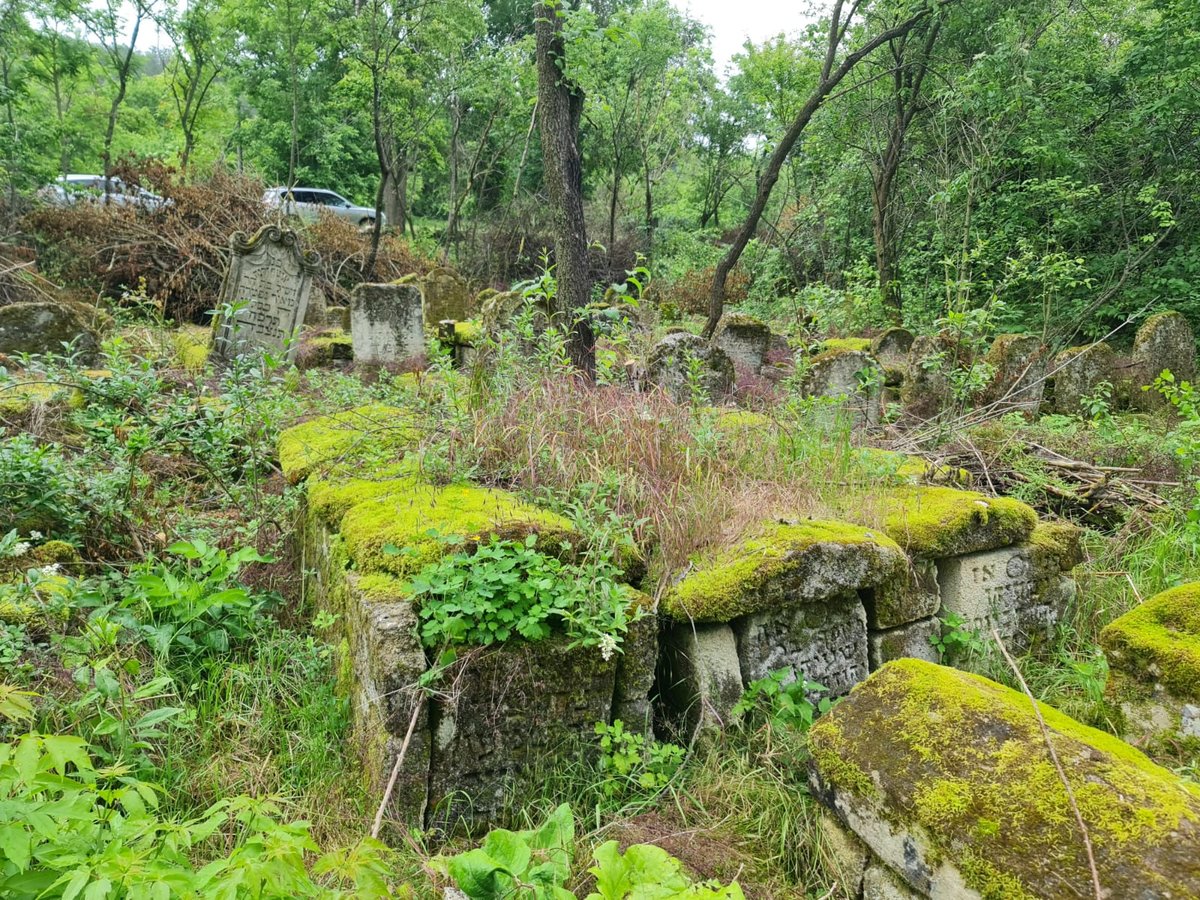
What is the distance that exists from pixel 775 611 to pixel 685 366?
142 inches

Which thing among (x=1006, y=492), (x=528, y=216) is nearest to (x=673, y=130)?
(x=528, y=216)

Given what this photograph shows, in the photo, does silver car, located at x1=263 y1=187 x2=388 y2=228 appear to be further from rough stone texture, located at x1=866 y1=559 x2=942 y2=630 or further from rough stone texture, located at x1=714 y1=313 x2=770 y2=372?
rough stone texture, located at x1=866 y1=559 x2=942 y2=630

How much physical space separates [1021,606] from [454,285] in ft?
35.1

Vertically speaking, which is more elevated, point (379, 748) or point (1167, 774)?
point (1167, 774)

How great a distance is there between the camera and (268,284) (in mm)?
7922

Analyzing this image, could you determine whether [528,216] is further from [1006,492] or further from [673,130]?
[1006,492]

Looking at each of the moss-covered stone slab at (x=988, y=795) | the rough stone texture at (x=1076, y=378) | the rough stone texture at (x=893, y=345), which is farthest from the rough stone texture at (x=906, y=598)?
the rough stone texture at (x=893, y=345)

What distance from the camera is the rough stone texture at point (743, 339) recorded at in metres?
8.45

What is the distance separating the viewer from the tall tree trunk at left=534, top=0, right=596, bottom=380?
504 cm

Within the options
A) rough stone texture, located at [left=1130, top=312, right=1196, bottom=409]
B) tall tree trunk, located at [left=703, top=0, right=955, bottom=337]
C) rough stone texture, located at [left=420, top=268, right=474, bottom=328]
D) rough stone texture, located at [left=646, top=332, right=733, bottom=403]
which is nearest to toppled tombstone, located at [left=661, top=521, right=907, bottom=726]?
rough stone texture, located at [left=646, top=332, right=733, bottom=403]

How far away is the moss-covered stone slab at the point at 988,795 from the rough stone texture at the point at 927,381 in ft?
17.6

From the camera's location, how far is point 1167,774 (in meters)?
1.44

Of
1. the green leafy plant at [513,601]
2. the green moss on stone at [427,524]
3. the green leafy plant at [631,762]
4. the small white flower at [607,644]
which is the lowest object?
the green leafy plant at [631,762]

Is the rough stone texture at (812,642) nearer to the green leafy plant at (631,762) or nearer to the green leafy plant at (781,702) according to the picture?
the green leafy plant at (781,702)
